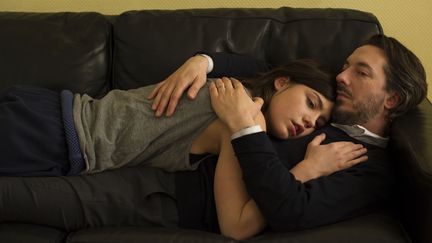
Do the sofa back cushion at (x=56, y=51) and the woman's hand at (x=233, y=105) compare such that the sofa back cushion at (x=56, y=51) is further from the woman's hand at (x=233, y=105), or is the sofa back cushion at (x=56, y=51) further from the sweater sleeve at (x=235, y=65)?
the woman's hand at (x=233, y=105)

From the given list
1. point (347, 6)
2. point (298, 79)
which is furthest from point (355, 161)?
point (347, 6)

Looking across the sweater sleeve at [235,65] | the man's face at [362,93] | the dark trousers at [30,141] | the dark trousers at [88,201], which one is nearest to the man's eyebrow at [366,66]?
the man's face at [362,93]

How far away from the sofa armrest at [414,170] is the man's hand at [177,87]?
577mm

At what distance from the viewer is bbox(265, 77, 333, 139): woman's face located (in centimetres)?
125

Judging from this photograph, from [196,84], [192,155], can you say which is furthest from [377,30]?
[192,155]

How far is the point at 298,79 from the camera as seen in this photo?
133 centimetres

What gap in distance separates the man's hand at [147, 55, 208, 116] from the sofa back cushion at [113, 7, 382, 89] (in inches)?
10.5

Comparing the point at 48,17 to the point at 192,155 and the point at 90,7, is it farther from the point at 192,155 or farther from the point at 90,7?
the point at 192,155

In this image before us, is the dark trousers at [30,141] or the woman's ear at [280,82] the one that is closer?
the dark trousers at [30,141]

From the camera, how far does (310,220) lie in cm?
107

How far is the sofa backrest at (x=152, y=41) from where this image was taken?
1.61 meters

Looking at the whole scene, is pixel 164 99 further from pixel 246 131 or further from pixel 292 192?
pixel 292 192

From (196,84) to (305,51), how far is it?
1.70 ft

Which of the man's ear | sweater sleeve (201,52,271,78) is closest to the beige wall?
sweater sleeve (201,52,271,78)
